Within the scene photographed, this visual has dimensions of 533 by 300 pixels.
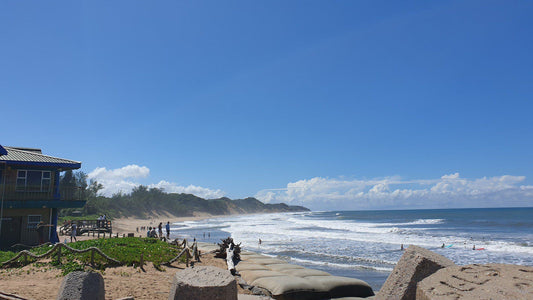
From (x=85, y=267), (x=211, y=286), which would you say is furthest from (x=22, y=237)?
(x=211, y=286)

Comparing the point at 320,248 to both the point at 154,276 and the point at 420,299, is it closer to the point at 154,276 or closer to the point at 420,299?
the point at 154,276

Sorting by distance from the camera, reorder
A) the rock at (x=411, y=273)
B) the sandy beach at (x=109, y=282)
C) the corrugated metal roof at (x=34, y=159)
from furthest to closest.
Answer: the corrugated metal roof at (x=34, y=159) < the sandy beach at (x=109, y=282) < the rock at (x=411, y=273)

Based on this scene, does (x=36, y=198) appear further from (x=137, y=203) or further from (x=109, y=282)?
(x=137, y=203)

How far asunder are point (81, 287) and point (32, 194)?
18574 mm

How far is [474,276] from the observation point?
14.3ft

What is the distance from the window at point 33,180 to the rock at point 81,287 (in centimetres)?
1837

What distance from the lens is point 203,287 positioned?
484 centimetres

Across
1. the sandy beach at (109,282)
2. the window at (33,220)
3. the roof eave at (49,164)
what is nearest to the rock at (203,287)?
the sandy beach at (109,282)

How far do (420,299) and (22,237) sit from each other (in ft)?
75.6

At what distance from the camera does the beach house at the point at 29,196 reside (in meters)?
19.5

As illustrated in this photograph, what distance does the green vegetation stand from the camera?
2216 inches

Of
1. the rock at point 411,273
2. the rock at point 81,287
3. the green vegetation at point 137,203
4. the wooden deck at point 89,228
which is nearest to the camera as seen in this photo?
the rock at point 411,273

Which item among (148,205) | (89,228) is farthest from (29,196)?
(148,205)

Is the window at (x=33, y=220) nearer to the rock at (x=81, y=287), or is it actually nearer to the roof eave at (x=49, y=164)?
the roof eave at (x=49, y=164)
